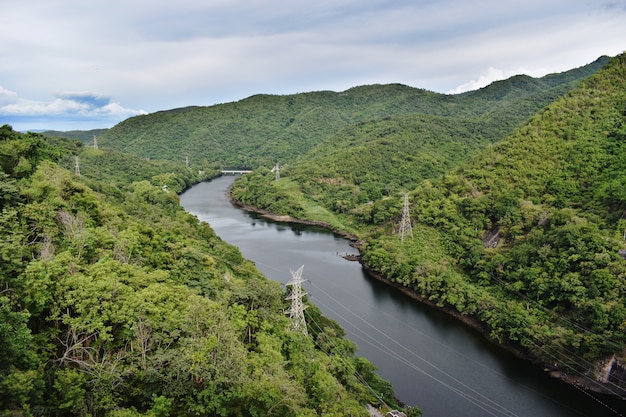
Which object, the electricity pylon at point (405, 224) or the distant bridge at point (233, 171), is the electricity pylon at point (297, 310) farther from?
the distant bridge at point (233, 171)

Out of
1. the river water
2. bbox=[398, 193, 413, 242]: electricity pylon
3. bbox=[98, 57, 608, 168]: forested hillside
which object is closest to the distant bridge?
bbox=[98, 57, 608, 168]: forested hillside

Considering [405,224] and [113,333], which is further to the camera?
[405,224]

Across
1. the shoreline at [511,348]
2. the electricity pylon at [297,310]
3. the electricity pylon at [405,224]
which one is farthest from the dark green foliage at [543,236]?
the electricity pylon at [297,310]

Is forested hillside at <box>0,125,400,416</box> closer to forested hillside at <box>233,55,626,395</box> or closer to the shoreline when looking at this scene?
the shoreline

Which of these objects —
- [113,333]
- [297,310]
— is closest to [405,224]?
[297,310]

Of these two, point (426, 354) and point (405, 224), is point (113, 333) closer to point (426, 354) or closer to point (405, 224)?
point (426, 354)

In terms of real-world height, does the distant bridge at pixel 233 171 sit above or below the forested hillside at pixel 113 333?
above
